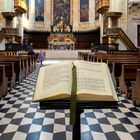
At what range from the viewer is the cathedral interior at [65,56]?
416 centimetres

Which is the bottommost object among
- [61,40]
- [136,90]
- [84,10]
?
[136,90]

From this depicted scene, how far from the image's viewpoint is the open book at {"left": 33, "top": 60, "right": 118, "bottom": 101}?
68.4 inches

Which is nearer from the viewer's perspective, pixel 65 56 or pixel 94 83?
pixel 94 83

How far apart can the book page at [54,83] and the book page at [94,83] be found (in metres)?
0.08

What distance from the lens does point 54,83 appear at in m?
1.88

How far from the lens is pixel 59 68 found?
2057mm

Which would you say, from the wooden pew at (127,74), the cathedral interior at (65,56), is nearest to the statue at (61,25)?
the cathedral interior at (65,56)

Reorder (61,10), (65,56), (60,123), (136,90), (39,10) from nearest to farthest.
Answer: (60,123) < (136,90) < (65,56) < (39,10) < (61,10)

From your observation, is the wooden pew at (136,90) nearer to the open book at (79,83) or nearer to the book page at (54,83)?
the open book at (79,83)

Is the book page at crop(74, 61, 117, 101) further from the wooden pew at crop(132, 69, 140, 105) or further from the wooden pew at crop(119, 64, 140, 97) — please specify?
the wooden pew at crop(119, 64, 140, 97)

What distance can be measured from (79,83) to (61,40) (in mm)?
24359

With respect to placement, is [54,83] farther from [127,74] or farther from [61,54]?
[61,54]

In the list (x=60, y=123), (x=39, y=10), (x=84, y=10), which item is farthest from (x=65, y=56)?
(x=60, y=123)

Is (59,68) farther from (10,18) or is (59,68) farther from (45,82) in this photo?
(10,18)
